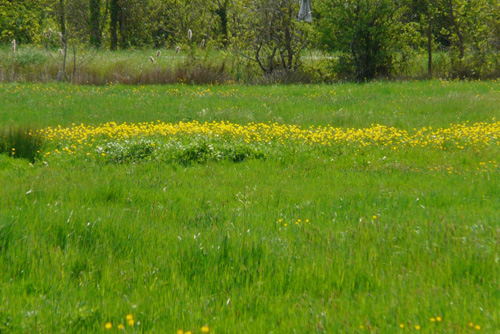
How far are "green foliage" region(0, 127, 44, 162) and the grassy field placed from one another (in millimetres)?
288

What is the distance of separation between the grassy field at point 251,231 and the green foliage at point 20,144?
0.94ft

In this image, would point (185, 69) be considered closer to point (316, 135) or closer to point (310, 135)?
point (310, 135)

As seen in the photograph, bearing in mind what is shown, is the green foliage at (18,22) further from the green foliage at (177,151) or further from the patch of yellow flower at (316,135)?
the green foliage at (177,151)

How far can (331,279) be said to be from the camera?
357cm

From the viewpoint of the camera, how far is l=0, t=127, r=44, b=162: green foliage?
347 inches

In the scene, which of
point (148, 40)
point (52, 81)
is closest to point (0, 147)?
point (52, 81)

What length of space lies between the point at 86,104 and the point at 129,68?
25.7 ft

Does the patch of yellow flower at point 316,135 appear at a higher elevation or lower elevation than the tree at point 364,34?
lower

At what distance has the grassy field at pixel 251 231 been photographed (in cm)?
304

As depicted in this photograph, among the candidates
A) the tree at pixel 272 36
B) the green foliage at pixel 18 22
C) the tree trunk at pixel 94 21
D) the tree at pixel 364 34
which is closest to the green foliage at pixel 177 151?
the tree at pixel 272 36

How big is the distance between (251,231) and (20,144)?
6282mm

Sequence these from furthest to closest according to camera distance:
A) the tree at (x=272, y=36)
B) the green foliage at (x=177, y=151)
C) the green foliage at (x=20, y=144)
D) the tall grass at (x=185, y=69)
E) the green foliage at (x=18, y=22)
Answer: the green foliage at (x=18, y=22)
the tree at (x=272, y=36)
the tall grass at (x=185, y=69)
the green foliage at (x=20, y=144)
the green foliage at (x=177, y=151)

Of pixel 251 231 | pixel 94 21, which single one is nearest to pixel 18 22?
pixel 94 21

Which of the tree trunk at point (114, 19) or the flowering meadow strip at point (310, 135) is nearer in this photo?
the flowering meadow strip at point (310, 135)
